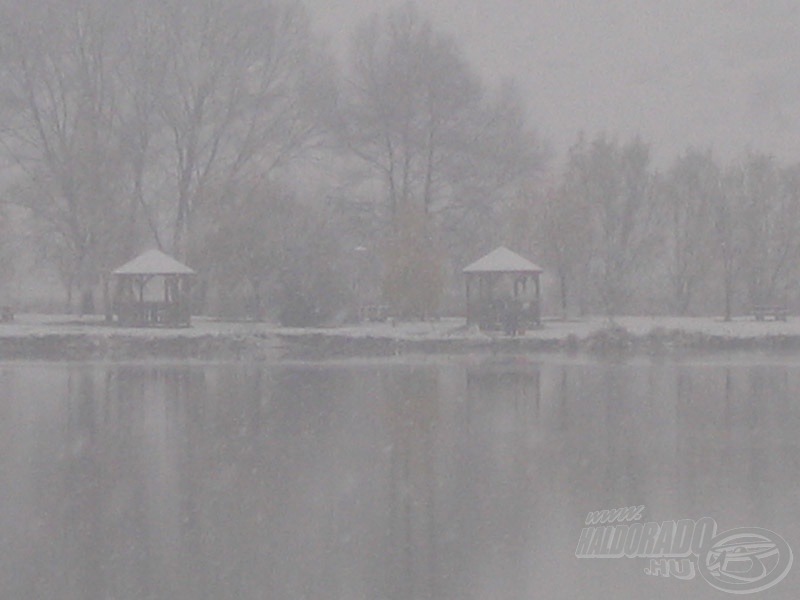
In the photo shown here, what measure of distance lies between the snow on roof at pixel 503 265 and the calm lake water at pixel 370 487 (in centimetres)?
2411

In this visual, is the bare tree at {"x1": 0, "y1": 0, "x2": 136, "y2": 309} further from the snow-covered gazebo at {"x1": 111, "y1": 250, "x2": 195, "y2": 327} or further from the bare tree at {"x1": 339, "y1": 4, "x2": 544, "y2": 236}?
Result: the bare tree at {"x1": 339, "y1": 4, "x2": 544, "y2": 236}

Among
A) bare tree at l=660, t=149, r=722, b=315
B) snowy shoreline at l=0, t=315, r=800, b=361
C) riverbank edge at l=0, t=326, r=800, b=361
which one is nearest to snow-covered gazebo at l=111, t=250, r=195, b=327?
snowy shoreline at l=0, t=315, r=800, b=361

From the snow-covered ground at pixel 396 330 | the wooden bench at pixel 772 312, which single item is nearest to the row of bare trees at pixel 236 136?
Result: the snow-covered ground at pixel 396 330

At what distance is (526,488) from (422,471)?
1.50 m

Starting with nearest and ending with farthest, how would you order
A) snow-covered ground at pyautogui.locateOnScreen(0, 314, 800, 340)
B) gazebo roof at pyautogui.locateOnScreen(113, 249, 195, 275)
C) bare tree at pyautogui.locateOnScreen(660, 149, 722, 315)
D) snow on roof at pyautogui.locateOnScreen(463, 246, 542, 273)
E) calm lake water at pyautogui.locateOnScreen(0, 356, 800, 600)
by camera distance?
calm lake water at pyautogui.locateOnScreen(0, 356, 800, 600), snow-covered ground at pyautogui.locateOnScreen(0, 314, 800, 340), snow on roof at pyautogui.locateOnScreen(463, 246, 542, 273), gazebo roof at pyautogui.locateOnScreen(113, 249, 195, 275), bare tree at pyautogui.locateOnScreen(660, 149, 722, 315)

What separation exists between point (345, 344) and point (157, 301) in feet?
36.2

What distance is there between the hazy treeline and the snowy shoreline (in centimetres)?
587

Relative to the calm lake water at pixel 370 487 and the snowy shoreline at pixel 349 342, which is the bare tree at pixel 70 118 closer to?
the snowy shoreline at pixel 349 342

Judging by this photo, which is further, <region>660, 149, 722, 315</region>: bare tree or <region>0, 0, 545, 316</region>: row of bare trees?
<region>660, 149, 722, 315</region>: bare tree

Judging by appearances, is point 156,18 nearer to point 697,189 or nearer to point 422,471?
point 697,189

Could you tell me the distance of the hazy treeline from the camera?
4972 centimetres

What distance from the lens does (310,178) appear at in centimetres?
6181

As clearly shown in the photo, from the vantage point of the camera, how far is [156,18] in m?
54.9

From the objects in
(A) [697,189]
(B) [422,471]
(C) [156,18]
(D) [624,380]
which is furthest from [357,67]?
(B) [422,471]
